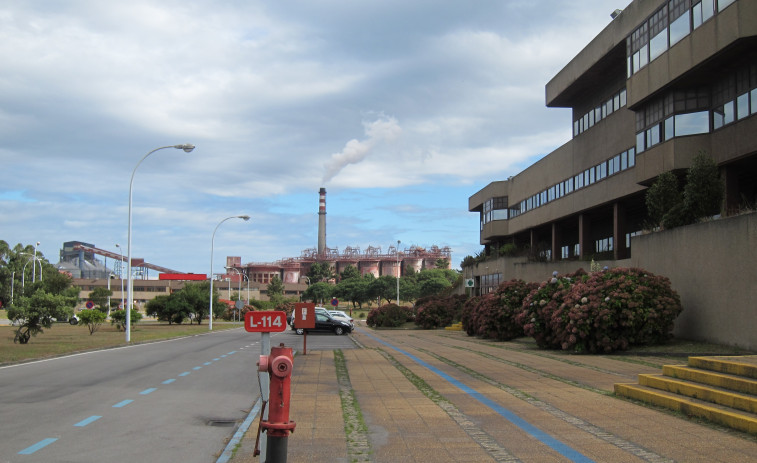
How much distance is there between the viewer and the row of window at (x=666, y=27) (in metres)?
22.7

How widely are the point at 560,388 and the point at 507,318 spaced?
1835 cm

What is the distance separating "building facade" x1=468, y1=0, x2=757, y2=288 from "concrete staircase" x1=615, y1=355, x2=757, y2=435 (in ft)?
43.2

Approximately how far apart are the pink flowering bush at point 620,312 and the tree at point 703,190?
2.92m

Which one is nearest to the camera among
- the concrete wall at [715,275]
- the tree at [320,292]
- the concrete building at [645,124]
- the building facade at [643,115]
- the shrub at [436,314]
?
the concrete wall at [715,275]

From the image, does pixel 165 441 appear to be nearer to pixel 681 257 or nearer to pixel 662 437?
pixel 662 437

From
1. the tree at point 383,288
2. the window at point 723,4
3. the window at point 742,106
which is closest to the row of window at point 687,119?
the window at point 742,106

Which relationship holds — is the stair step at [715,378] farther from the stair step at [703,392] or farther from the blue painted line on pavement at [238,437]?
the blue painted line on pavement at [238,437]

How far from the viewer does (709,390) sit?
9.14 m

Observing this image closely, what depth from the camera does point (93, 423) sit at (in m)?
9.27

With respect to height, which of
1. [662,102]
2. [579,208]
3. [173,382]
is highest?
[662,102]

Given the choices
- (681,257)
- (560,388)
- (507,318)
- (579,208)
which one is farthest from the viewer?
(579,208)

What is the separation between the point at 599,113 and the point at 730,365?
29523 mm

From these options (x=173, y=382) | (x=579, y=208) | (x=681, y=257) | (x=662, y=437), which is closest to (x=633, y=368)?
(x=681, y=257)

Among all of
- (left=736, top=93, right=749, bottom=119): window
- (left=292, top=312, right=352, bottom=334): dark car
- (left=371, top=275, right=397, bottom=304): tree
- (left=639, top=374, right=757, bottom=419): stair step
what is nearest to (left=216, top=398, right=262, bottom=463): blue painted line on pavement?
(left=639, top=374, right=757, bottom=419): stair step
